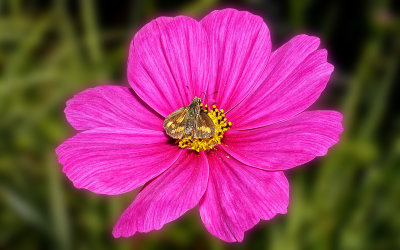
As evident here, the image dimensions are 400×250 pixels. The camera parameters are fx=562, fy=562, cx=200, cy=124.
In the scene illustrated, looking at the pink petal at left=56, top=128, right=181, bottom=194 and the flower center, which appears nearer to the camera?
the pink petal at left=56, top=128, right=181, bottom=194

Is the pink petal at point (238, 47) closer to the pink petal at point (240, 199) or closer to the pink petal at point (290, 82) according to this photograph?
the pink petal at point (290, 82)

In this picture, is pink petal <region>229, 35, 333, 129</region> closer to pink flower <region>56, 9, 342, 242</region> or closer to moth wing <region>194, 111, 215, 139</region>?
pink flower <region>56, 9, 342, 242</region>

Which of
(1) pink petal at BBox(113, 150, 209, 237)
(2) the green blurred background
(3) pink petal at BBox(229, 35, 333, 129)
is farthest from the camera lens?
(2) the green blurred background

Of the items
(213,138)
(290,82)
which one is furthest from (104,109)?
(290,82)

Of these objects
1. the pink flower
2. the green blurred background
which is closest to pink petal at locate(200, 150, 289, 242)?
the pink flower

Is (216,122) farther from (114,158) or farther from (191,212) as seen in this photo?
(191,212)

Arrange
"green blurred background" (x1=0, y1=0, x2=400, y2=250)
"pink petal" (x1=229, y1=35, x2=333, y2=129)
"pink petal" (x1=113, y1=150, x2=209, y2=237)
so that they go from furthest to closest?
"green blurred background" (x1=0, y1=0, x2=400, y2=250) < "pink petal" (x1=229, y1=35, x2=333, y2=129) < "pink petal" (x1=113, y1=150, x2=209, y2=237)

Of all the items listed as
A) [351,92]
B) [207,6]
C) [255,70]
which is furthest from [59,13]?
[255,70]
